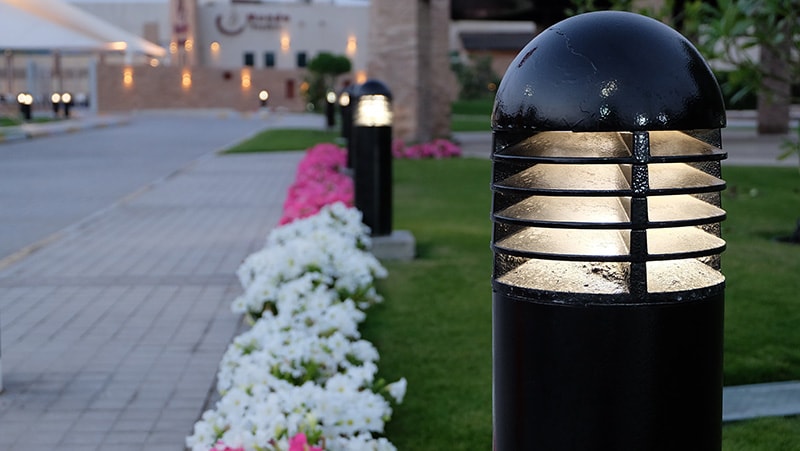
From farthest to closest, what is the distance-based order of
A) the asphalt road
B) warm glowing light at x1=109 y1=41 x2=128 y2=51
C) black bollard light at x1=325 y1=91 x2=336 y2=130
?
1. warm glowing light at x1=109 y1=41 x2=128 y2=51
2. black bollard light at x1=325 y1=91 x2=336 y2=130
3. the asphalt road

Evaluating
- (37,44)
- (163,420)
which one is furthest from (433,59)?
(163,420)

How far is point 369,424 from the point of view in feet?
12.7

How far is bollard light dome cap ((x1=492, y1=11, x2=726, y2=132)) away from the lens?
2.03m

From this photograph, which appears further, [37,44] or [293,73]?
[293,73]

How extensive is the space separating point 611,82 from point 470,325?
14.8 feet

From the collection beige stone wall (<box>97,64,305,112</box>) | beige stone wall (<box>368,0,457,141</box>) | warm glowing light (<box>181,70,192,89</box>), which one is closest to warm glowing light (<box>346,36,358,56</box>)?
beige stone wall (<box>97,64,305,112</box>)

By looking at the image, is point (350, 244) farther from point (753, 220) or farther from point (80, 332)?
point (753, 220)

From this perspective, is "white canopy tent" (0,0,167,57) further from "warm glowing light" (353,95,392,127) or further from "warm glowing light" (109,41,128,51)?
"warm glowing light" (353,95,392,127)

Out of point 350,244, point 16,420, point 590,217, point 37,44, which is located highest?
point 37,44

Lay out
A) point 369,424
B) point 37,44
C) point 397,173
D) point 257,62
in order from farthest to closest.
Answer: point 257,62 → point 37,44 → point 397,173 → point 369,424

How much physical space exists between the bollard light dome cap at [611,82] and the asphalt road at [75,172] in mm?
8531

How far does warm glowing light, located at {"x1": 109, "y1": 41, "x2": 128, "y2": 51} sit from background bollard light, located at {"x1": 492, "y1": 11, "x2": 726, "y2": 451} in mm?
37490

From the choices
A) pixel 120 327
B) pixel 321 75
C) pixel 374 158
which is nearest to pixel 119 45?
pixel 321 75

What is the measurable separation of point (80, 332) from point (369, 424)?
10.7 feet
